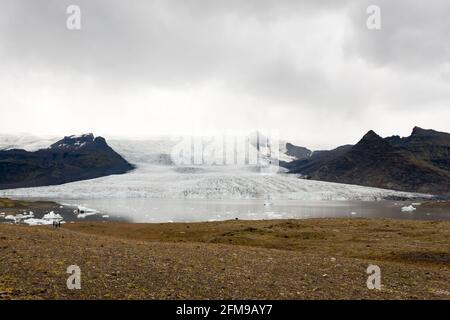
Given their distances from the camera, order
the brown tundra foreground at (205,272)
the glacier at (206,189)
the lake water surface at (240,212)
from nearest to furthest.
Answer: the brown tundra foreground at (205,272)
the lake water surface at (240,212)
the glacier at (206,189)

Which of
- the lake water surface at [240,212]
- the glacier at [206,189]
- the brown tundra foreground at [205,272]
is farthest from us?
the glacier at [206,189]

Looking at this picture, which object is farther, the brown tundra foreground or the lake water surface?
the lake water surface

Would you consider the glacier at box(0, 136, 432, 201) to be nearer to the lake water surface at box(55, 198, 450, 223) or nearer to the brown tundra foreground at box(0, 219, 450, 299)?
the lake water surface at box(55, 198, 450, 223)

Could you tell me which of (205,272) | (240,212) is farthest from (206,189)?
(205,272)

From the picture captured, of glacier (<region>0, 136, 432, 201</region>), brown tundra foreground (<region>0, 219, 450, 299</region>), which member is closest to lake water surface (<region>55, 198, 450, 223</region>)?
glacier (<region>0, 136, 432, 201</region>)

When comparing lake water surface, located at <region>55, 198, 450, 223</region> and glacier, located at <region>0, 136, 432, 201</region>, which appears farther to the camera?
glacier, located at <region>0, 136, 432, 201</region>

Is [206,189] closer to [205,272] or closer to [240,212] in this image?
[240,212]

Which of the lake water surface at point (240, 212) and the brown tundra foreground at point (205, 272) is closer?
the brown tundra foreground at point (205, 272)

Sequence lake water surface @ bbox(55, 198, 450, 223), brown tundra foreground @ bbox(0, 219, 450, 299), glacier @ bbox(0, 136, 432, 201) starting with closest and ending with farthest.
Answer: brown tundra foreground @ bbox(0, 219, 450, 299) → lake water surface @ bbox(55, 198, 450, 223) → glacier @ bbox(0, 136, 432, 201)

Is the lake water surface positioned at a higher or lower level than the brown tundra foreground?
lower

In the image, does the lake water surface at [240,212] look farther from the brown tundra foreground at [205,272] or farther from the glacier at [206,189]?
the brown tundra foreground at [205,272]

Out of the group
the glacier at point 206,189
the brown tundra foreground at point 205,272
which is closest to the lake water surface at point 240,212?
the glacier at point 206,189

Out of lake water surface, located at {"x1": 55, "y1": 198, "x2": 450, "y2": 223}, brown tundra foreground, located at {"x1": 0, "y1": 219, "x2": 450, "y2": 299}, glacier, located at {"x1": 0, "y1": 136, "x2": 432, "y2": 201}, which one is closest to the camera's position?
brown tundra foreground, located at {"x1": 0, "y1": 219, "x2": 450, "y2": 299}
